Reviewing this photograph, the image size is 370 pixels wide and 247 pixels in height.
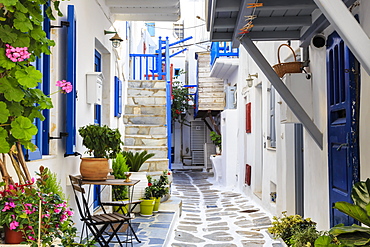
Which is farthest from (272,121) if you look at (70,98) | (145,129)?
(70,98)

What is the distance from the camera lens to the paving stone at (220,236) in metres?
6.00

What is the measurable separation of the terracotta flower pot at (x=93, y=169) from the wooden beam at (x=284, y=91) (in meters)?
1.85

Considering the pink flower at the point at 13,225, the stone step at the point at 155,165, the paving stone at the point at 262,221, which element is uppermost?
the pink flower at the point at 13,225

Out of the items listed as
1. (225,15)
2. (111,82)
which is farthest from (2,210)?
(111,82)

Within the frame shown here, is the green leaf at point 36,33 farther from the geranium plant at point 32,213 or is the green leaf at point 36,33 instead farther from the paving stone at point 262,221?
the paving stone at point 262,221

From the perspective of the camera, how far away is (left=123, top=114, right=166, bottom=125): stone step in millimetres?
9086

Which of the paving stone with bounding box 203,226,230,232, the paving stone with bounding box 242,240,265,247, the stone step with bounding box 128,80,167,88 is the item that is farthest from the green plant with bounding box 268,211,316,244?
the stone step with bounding box 128,80,167,88

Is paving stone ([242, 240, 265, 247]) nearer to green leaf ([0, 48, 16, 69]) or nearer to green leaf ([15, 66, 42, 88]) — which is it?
green leaf ([15, 66, 42, 88])

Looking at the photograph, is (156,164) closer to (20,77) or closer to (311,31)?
(311,31)

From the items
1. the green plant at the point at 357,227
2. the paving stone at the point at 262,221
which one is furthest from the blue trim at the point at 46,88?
the paving stone at the point at 262,221

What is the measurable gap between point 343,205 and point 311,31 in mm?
2427

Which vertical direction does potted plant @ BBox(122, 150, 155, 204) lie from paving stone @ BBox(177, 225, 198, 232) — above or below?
Result: above

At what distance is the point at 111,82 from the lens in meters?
7.19

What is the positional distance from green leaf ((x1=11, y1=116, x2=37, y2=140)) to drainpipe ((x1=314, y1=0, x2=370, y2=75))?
5.08ft
